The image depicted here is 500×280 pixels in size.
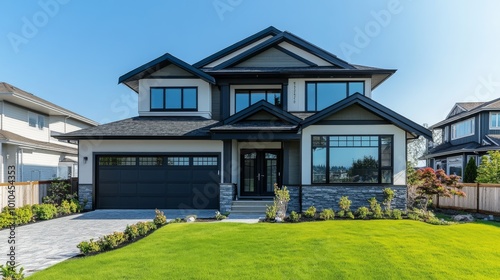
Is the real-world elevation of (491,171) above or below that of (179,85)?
below

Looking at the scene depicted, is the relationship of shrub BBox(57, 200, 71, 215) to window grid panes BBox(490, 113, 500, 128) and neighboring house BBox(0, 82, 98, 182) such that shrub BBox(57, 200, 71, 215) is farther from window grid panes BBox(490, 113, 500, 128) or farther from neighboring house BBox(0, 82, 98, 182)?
window grid panes BBox(490, 113, 500, 128)

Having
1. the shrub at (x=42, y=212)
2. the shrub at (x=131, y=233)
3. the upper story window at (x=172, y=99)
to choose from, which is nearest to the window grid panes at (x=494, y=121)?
the upper story window at (x=172, y=99)

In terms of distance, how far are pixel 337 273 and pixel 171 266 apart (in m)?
3.19

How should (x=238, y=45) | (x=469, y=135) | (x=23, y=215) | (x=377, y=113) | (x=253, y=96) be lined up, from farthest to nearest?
(x=469, y=135)
(x=238, y=45)
(x=253, y=96)
(x=377, y=113)
(x=23, y=215)

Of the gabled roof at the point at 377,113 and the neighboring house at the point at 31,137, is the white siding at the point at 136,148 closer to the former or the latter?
the neighboring house at the point at 31,137

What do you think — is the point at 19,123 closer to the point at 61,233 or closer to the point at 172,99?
the point at 172,99

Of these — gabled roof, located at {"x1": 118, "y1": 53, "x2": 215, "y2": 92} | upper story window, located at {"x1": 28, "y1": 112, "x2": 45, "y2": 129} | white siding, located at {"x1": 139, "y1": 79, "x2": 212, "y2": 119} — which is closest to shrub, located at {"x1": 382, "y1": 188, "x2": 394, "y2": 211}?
white siding, located at {"x1": 139, "y1": 79, "x2": 212, "y2": 119}

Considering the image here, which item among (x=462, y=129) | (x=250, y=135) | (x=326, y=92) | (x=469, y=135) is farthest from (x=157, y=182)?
(x=462, y=129)

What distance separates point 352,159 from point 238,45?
27.6 ft

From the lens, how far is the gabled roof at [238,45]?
15.6 meters

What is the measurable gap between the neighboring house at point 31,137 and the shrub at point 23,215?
398 cm

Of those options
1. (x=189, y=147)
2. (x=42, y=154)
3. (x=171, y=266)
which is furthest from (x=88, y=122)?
(x=171, y=266)

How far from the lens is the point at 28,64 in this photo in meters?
13.3

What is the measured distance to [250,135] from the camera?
40.3 ft
